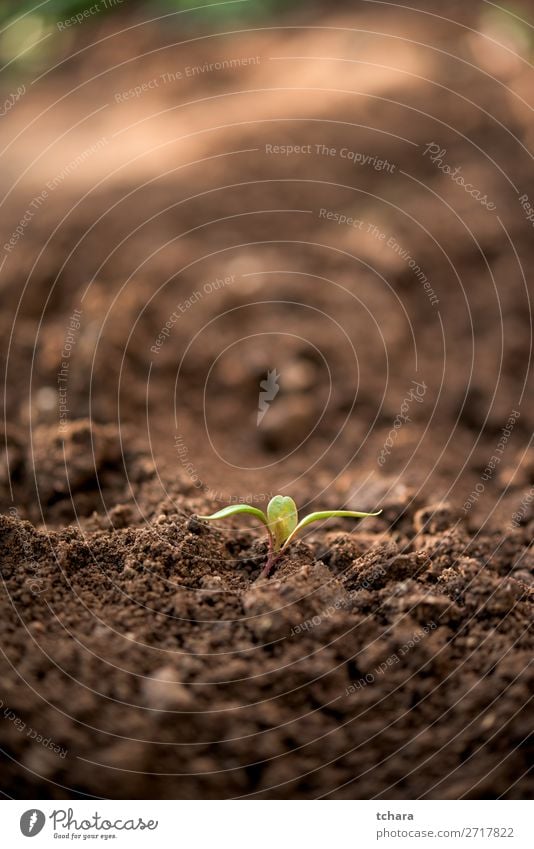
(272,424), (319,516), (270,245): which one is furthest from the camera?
(270,245)

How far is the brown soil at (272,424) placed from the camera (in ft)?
4.38

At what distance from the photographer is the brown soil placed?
1335mm

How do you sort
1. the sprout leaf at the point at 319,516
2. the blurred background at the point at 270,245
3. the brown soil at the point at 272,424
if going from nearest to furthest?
the brown soil at the point at 272,424
the sprout leaf at the point at 319,516
the blurred background at the point at 270,245

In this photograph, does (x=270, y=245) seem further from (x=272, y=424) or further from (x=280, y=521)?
(x=280, y=521)

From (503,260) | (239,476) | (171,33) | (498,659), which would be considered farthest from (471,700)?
(171,33)

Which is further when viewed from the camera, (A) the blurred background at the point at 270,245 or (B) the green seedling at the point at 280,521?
(A) the blurred background at the point at 270,245

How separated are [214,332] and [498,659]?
156cm

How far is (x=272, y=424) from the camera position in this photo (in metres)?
2.29

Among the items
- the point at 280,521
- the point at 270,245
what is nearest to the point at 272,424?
the point at 280,521

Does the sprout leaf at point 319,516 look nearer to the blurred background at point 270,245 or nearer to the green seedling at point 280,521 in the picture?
the green seedling at point 280,521

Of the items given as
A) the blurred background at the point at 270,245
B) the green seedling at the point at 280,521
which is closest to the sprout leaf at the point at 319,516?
the green seedling at the point at 280,521

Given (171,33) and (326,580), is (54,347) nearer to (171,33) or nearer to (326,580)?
(326,580)

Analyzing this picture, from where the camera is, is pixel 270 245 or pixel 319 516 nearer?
pixel 319 516

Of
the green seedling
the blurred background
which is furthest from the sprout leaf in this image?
the blurred background
